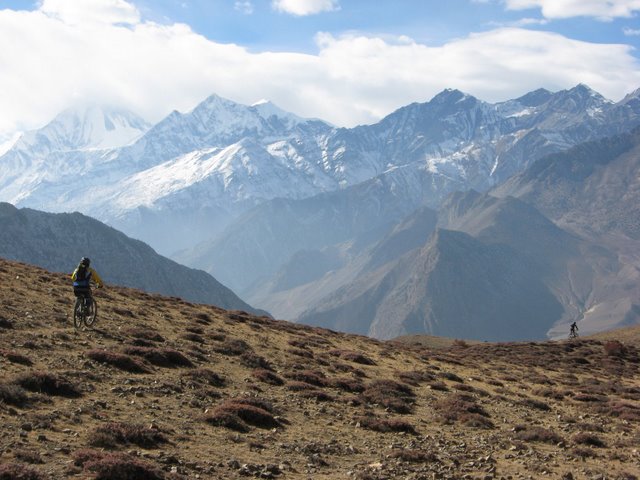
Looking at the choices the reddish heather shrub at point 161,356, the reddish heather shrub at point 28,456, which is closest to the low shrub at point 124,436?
the reddish heather shrub at point 28,456

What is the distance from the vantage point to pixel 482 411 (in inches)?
1319

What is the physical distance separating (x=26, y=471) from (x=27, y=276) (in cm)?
3720

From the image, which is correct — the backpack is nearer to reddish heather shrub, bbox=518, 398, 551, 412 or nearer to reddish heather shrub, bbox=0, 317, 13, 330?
reddish heather shrub, bbox=0, 317, 13, 330

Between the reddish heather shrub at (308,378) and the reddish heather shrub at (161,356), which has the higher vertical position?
the reddish heather shrub at (161,356)

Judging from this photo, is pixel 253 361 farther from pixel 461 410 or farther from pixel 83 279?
pixel 461 410

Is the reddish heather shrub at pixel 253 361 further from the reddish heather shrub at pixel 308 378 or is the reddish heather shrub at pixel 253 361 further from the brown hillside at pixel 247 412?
the reddish heather shrub at pixel 308 378

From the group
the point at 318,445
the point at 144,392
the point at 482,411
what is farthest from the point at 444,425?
the point at 144,392

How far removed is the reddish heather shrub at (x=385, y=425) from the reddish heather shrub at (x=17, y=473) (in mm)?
13970

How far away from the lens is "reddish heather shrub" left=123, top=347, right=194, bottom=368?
1220 inches

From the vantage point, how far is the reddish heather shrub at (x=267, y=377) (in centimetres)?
3241

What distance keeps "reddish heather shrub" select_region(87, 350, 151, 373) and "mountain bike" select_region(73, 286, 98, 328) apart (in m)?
6.47

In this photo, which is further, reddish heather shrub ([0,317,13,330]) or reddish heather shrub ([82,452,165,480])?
reddish heather shrub ([0,317,13,330])

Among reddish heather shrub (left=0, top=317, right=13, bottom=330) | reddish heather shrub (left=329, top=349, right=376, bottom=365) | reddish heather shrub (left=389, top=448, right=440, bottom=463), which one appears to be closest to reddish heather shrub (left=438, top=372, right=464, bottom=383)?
reddish heather shrub (left=329, top=349, right=376, bottom=365)

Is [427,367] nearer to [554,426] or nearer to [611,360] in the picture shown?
[554,426]
